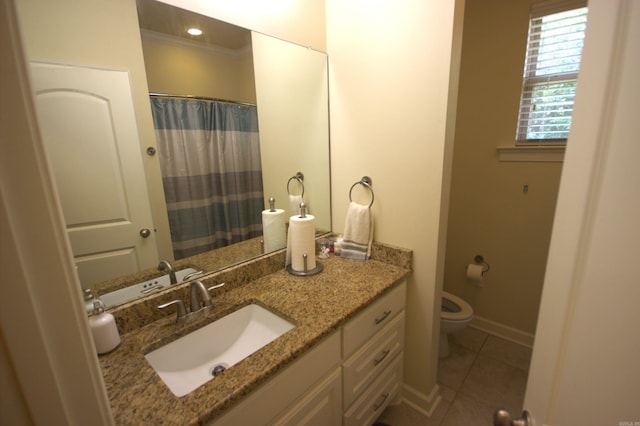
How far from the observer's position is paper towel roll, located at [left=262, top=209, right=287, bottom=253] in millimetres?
1439

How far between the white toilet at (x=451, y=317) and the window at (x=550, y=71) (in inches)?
46.7

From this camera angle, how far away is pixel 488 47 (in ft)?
6.20

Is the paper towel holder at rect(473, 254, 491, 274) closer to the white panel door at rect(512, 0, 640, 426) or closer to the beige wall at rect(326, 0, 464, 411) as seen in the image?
the beige wall at rect(326, 0, 464, 411)

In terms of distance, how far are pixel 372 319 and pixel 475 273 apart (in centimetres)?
129

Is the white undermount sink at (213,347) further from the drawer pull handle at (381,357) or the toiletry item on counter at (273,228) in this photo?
the drawer pull handle at (381,357)

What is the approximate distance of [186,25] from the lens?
3.50 ft

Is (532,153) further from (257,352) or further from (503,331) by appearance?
(257,352)

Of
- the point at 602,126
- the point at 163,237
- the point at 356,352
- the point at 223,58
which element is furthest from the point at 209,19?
the point at 356,352

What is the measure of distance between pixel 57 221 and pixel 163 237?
87 centimetres

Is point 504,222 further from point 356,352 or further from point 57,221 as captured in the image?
point 57,221

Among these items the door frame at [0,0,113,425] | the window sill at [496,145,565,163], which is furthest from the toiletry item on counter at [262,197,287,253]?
the window sill at [496,145,565,163]

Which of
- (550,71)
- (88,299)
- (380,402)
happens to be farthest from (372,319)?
(550,71)

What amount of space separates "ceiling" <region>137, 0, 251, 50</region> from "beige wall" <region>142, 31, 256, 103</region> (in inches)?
1.0

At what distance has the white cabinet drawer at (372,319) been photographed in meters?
1.10
